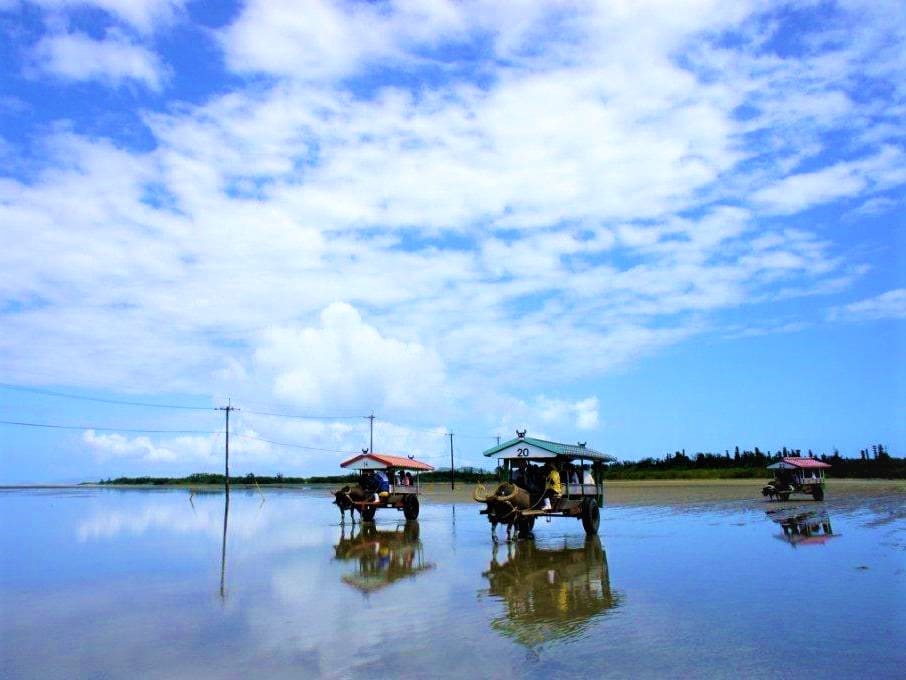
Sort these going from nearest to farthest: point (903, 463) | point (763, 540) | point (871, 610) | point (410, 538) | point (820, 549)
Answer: point (871, 610) → point (820, 549) → point (763, 540) → point (410, 538) → point (903, 463)

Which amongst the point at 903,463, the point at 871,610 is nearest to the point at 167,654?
the point at 871,610

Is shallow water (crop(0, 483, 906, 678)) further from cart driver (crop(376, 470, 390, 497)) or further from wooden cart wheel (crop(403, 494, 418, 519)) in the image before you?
wooden cart wheel (crop(403, 494, 418, 519))

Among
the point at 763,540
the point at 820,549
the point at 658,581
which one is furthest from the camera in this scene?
the point at 763,540

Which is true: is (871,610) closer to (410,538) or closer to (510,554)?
(510,554)

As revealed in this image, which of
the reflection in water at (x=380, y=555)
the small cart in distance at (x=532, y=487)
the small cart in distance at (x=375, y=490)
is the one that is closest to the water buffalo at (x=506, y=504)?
the small cart in distance at (x=532, y=487)

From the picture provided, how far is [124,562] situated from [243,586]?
18.9 feet

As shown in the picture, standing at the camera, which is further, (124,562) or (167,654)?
(124,562)

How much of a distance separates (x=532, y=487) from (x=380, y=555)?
4.67 metres

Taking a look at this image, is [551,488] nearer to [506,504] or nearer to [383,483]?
[506,504]

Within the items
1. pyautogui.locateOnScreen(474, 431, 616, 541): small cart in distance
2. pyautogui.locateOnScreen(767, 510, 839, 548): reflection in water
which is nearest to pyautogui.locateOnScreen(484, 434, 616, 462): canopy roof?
pyautogui.locateOnScreen(474, 431, 616, 541): small cart in distance

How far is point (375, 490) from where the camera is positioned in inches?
1137

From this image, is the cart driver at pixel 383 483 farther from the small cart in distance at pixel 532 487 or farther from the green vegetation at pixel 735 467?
the green vegetation at pixel 735 467

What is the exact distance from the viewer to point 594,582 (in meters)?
13.5

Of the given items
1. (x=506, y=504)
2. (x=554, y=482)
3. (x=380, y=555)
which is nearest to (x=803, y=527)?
(x=554, y=482)
